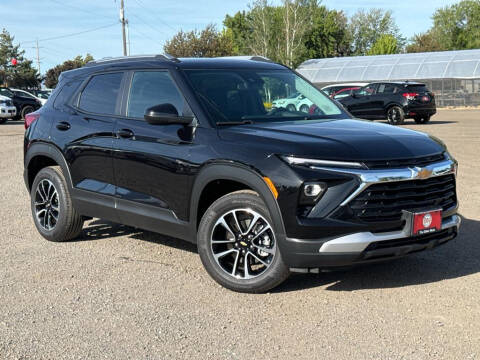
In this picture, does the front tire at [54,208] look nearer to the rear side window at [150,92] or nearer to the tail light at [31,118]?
the tail light at [31,118]

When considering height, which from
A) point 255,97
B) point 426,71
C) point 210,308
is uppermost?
point 426,71

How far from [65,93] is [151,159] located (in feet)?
6.10

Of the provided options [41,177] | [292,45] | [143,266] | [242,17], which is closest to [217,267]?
[143,266]

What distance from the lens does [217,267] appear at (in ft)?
16.0

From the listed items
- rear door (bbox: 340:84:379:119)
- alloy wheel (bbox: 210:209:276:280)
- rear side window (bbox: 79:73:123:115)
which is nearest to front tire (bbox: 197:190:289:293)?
alloy wheel (bbox: 210:209:276:280)

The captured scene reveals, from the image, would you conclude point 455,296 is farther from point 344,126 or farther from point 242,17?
point 242,17

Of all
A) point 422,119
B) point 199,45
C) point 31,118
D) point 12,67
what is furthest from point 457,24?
point 31,118

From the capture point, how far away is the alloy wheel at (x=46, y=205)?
6.56 metres

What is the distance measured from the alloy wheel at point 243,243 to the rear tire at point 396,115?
66.4 ft

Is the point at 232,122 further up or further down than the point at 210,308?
further up

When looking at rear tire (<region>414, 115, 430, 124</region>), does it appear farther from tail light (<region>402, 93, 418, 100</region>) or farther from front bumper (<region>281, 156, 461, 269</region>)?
front bumper (<region>281, 156, 461, 269</region>)

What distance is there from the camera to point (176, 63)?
18.2ft

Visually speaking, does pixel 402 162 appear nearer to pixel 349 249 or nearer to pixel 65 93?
pixel 349 249

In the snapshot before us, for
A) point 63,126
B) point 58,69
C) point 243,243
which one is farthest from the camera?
point 58,69
